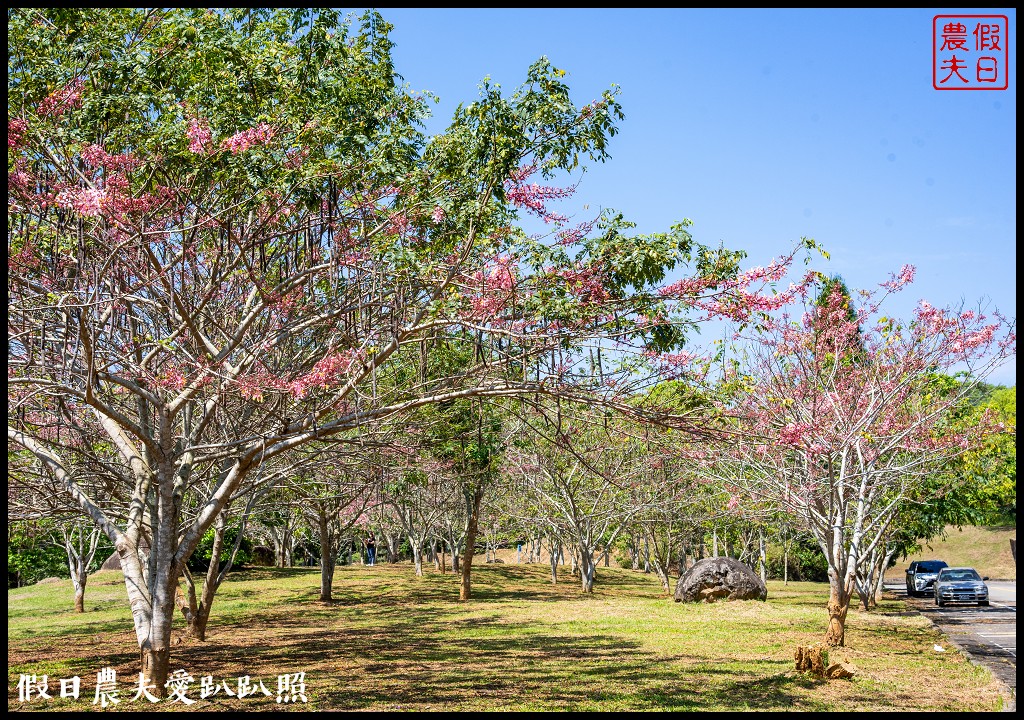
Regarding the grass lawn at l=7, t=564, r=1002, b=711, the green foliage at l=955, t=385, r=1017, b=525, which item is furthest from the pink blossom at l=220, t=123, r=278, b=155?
the green foliage at l=955, t=385, r=1017, b=525

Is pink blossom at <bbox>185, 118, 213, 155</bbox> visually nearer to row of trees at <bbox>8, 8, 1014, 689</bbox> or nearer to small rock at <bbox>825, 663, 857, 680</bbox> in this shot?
row of trees at <bbox>8, 8, 1014, 689</bbox>

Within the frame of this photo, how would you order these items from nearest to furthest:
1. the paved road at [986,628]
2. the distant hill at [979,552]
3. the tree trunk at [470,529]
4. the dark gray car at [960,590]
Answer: the paved road at [986,628] → the tree trunk at [470,529] → the dark gray car at [960,590] → the distant hill at [979,552]

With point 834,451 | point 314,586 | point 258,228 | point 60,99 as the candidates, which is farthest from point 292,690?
point 314,586

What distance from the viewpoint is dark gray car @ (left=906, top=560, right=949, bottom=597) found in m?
30.9

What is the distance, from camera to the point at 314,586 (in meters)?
27.8

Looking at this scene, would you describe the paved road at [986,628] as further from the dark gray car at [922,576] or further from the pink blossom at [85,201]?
the pink blossom at [85,201]

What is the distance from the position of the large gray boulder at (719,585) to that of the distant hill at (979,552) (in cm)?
2644

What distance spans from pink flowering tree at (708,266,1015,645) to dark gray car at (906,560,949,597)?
62.0ft

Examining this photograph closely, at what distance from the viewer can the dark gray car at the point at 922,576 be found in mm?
30891

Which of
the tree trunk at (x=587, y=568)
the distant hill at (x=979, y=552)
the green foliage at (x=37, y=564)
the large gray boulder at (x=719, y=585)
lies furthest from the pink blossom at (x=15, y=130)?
the distant hill at (x=979, y=552)

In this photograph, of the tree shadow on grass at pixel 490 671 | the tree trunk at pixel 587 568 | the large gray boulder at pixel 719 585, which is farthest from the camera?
the tree trunk at pixel 587 568

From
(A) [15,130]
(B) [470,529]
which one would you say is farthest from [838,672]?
(B) [470,529]

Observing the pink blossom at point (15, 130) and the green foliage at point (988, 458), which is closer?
the pink blossom at point (15, 130)

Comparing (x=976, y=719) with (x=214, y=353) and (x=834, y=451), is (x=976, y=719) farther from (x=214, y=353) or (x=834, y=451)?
(x=214, y=353)
